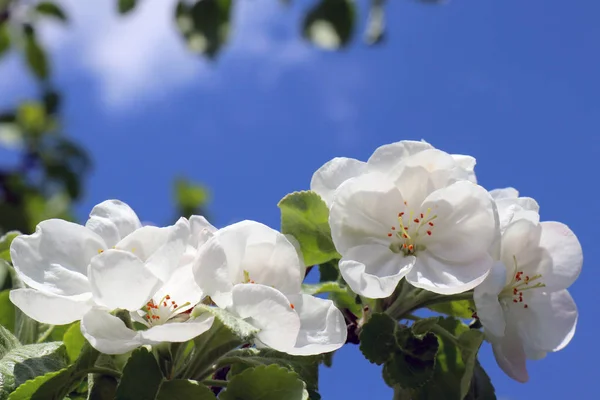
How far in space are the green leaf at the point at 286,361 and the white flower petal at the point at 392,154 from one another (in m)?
0.29

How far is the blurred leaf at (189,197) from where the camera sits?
463 centimetres

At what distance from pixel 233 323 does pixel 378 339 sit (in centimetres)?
25

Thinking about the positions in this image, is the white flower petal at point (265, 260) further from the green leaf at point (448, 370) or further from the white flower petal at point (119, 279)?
the green leaf at point (448, 370)

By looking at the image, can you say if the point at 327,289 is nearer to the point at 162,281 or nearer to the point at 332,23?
the point at 162,281

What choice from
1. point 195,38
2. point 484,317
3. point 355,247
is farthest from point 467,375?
point 195,38

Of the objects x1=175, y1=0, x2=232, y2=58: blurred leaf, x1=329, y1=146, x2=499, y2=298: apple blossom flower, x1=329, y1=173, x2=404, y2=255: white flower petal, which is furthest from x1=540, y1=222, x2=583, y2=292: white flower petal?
x1=175, y1=0, x2=232, y2=58: blurred leaf

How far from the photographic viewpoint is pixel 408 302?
1140mm

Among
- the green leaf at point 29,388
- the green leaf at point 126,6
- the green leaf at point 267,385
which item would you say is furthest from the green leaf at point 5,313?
the green leaf at point 126,6

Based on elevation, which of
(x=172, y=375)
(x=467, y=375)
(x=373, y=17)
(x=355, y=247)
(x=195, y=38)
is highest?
(x=373, y=17)

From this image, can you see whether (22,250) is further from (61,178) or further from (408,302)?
(61,178)

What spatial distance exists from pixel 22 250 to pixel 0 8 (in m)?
3.46

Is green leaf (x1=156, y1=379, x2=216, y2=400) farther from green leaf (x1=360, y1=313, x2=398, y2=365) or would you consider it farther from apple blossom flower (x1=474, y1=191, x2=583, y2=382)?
apple blossom flower (x1=474, y1=191, x2=583, y2=382)

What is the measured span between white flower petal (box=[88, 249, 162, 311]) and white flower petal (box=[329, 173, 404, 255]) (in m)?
0.30

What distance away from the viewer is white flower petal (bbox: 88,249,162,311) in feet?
3.02
